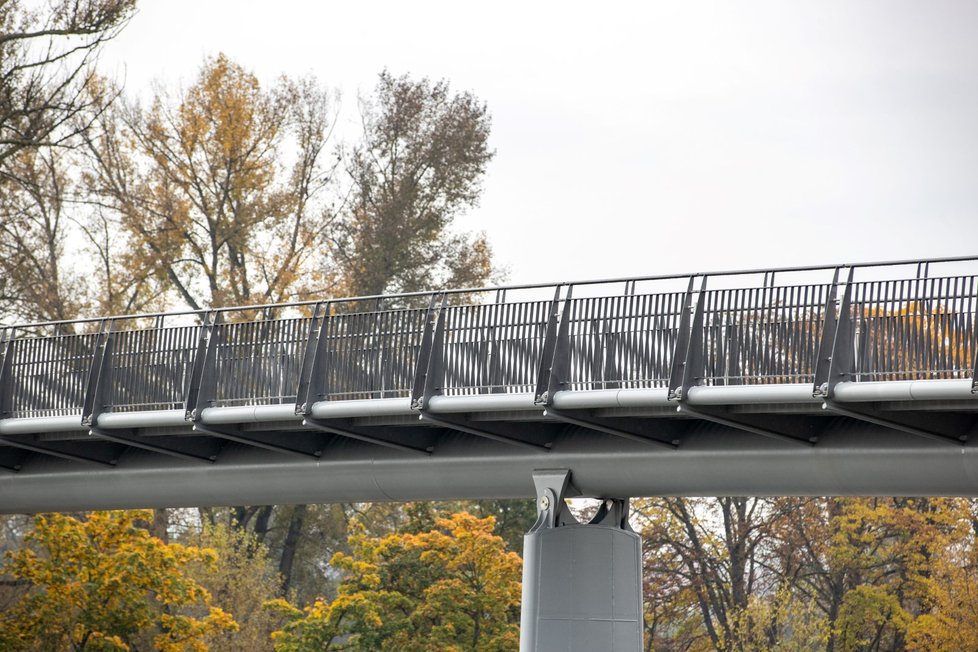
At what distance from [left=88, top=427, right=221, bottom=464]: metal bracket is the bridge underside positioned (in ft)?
0.07

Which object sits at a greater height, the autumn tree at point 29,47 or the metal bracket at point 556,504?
the autumn tree at point 29,47

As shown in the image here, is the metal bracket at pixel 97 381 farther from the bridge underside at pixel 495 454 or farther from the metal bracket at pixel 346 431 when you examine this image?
the metal bracket at pixel 346 431

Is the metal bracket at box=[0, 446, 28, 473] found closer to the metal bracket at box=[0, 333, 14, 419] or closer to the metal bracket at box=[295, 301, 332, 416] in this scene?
the metal bracket at box=[0, 333, 14, 419]

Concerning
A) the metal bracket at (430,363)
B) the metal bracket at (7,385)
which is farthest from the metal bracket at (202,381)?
the metal bracket at (7,385)

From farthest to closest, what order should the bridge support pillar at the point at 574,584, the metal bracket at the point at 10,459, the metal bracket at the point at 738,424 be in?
the metal bracket at the point at 10,459 < the bridge support pillar at the point at 574,584 < the metal bracket at the point at 738,424

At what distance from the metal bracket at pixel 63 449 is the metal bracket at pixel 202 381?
2939 mm

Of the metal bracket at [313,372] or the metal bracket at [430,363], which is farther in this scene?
the metal bracket at [313,372]

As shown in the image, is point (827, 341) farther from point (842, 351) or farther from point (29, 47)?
point (29, 47)

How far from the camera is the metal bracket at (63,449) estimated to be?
24031mm

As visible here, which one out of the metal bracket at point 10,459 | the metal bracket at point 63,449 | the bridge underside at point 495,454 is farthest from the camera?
the metal bracket at point 10,459

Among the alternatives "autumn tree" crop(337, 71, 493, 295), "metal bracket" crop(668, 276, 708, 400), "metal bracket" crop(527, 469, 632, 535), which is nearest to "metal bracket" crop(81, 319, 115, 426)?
"metal bracket" crop(527, 469, 632, 535)

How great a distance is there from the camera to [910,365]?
53.9ft

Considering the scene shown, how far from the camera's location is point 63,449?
24.3m

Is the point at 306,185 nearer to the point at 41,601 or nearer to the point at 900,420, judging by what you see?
the point at 41,601
